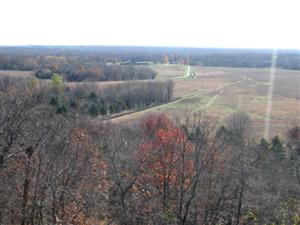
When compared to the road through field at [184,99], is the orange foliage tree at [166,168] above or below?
above

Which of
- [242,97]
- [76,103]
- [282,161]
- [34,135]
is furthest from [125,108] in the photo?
[34,135]

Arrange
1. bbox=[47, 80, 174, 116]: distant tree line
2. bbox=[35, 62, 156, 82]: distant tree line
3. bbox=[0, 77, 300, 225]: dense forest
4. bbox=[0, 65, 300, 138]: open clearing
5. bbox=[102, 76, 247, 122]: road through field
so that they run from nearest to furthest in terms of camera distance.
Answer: bbox=[0, 77, 300, 225]: dense forest, bbox=[0, 65, 300, 138]: open clearing, bbox=[47, 80, 174, 116]: distant tree line, bbox=[102, 76, 247, 122]: road through field, bbox=[35, 62, 156, 82]: distant tree line

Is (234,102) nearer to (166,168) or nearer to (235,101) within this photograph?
(235,101)

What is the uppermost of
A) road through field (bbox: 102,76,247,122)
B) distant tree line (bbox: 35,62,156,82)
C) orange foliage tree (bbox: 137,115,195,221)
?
orange foliage tree (bbox: 137,115,195,221)

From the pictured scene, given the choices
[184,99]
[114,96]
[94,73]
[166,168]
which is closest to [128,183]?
[166,168]

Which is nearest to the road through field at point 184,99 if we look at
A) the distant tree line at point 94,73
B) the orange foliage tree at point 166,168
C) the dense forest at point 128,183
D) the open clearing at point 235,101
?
the open clearing at point 235,101

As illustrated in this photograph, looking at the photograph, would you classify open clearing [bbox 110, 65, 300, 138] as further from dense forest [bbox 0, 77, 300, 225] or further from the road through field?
dense forest [bbox 0, 77, 300, 225]

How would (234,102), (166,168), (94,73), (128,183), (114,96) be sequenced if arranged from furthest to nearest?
(94,73)
(234,102)
(114,96)
(166,168)
(128,183)

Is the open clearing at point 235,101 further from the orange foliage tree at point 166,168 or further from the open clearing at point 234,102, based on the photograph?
the orange foliage tree at point 166,168

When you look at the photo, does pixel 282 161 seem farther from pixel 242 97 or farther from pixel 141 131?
pixel 242 97

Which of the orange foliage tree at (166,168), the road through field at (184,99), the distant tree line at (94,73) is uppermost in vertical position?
the orange foliage tree at (166,168)

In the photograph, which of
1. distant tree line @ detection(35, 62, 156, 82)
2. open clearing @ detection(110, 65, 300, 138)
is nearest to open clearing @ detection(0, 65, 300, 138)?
open clearing @ detection(110, 65, 300, 138)
